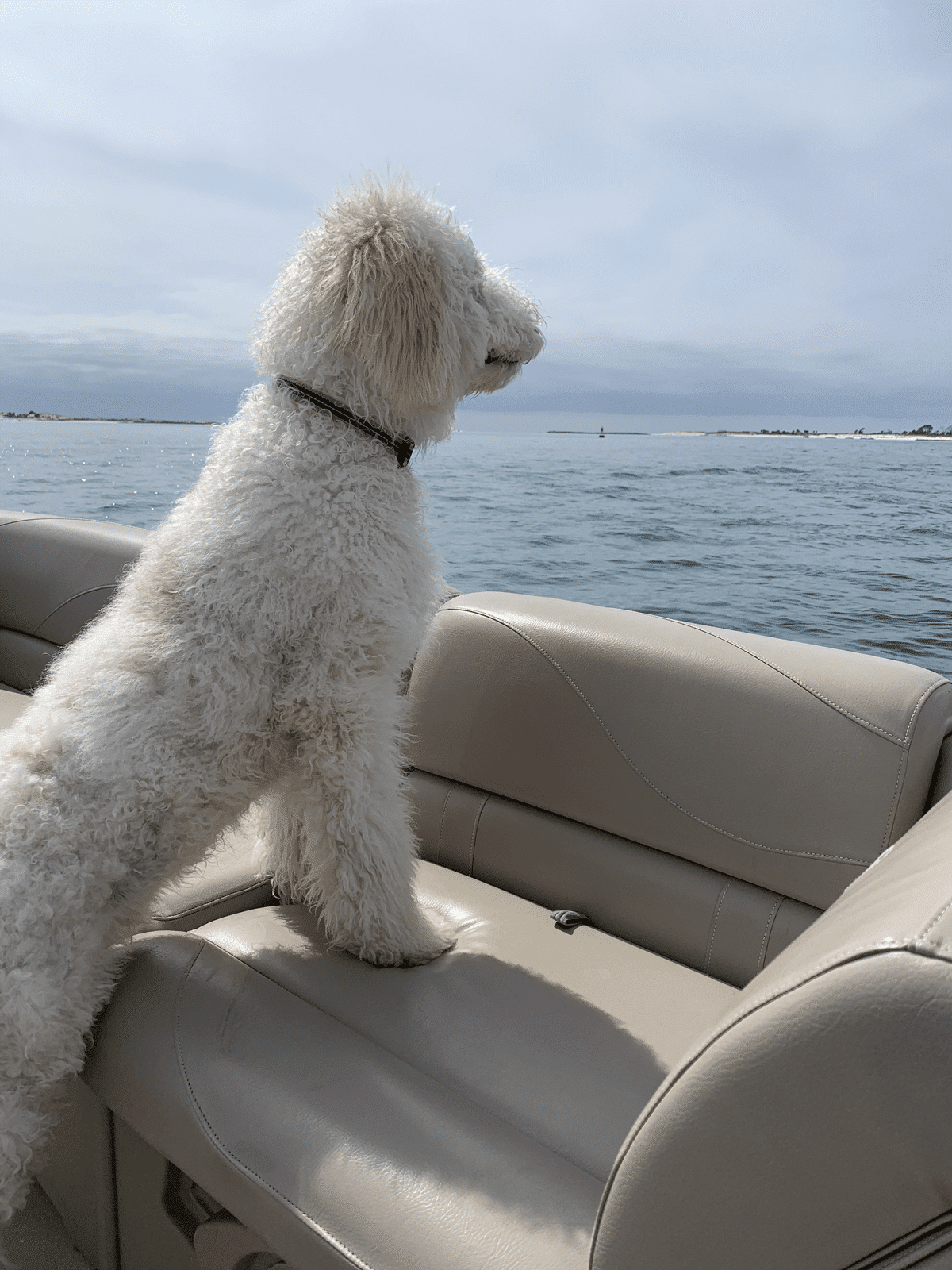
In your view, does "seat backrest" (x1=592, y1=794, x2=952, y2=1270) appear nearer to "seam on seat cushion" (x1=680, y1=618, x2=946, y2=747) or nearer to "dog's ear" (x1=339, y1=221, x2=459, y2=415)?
"seam on seat cushion" (x1=680, y1=618, x2=946, y2=747)

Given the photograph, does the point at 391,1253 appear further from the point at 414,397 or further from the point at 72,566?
the point at 72,566

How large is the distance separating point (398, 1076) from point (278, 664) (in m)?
0.68

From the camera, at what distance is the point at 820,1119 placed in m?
0.57

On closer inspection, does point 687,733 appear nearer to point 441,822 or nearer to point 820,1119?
point 441,822

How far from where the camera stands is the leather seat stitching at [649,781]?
61.7 inches

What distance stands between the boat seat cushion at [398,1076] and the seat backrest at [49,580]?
179 centimetres

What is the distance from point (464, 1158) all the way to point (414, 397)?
1217 mm

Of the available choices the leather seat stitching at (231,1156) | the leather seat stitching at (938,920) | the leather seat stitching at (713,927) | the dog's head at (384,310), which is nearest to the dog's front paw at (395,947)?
the leather seat stitching at (231,1156)

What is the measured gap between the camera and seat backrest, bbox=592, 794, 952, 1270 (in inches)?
21.1

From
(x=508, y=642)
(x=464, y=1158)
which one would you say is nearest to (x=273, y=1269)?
(x=464, y=1158)

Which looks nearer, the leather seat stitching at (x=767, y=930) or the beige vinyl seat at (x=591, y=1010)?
the beige vinyl seat at (x=591, y=1010)

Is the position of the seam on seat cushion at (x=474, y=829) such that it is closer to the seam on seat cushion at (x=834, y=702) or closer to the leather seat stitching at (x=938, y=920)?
the seam on seat cushion at (x=834, y=702)

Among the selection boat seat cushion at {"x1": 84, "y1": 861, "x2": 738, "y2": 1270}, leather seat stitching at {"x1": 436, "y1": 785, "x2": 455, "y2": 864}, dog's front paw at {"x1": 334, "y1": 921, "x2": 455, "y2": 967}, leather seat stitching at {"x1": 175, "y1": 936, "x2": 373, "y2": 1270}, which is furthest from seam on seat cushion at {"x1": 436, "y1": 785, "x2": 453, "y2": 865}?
leather seat stitching at {"x1": 175, "y1": 936, "x2": 373, "y2": 1270}

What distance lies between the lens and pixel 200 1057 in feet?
4.22
